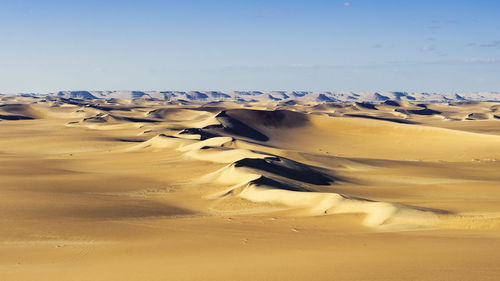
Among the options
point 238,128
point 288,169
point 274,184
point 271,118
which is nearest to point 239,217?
point 274,184

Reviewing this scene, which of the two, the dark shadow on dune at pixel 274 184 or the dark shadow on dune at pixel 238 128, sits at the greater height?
the dark shadow on dune at pixel 274 184

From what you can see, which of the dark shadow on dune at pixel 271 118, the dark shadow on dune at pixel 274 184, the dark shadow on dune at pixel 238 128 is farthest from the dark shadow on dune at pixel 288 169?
the dark shadow on dune at pixel 271 118

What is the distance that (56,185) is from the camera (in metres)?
20.1

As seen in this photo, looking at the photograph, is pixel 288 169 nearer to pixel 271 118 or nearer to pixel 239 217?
pixel 239 217

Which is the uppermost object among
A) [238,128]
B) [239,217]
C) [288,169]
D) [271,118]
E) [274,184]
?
[239,217]

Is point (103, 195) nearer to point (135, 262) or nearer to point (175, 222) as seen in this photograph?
point (175, 222)

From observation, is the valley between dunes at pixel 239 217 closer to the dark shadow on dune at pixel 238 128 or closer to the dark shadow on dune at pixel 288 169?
the dark shadow on dune at pixel 288 169

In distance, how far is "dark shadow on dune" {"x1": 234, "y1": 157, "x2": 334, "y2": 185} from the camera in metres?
22.4

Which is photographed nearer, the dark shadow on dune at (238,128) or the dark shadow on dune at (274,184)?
the dark shadow on dune at (274,184)

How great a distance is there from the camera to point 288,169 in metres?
23.5

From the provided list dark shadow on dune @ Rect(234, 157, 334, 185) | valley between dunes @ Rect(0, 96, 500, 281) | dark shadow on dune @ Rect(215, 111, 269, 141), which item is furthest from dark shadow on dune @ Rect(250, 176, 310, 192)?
dark shadow on dune @ Rect(215, 111, 269, 141)

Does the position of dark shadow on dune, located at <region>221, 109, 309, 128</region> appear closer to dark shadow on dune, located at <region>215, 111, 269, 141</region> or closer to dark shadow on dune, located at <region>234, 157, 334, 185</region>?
dark shadow on dune, located at <region>215, 111, 269, 141</region>

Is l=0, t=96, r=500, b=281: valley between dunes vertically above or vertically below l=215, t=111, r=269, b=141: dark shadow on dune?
above

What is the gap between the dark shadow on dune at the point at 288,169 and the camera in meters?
22.4
